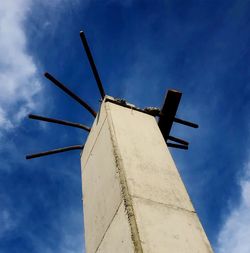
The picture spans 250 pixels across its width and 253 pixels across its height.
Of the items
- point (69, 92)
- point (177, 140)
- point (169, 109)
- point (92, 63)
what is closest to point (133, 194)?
point (92, 63)

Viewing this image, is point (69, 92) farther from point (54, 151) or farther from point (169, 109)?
point (169, 109)

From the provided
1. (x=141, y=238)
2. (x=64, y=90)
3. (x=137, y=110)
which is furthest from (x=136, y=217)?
(x=64, y=90)

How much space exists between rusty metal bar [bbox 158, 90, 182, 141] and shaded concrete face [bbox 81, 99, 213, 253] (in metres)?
0.98

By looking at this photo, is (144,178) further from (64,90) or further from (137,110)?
(64,90)

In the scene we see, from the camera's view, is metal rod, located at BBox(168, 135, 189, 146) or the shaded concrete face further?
metal rod, located at BBox(168, 135, 189, 146)

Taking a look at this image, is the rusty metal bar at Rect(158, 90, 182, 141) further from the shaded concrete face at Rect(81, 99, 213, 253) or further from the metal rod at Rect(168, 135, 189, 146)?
the shaded concrete face at Rect(81, 99, 213, 253)

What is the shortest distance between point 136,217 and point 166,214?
34cm

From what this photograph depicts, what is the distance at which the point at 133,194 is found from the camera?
2844 millimetres

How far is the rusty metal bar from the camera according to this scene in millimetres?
5368

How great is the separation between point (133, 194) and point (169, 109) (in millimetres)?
2896

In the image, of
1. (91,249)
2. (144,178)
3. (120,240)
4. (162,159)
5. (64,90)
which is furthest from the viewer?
(64,90)

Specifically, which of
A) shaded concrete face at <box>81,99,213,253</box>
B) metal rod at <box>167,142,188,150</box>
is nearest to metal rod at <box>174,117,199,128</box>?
metal rod at <box>167,142,188,150</box>

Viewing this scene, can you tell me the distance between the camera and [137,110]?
15.7 ft

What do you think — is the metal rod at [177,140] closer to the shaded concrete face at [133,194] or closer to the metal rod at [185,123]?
the metal rod at [185,123]
